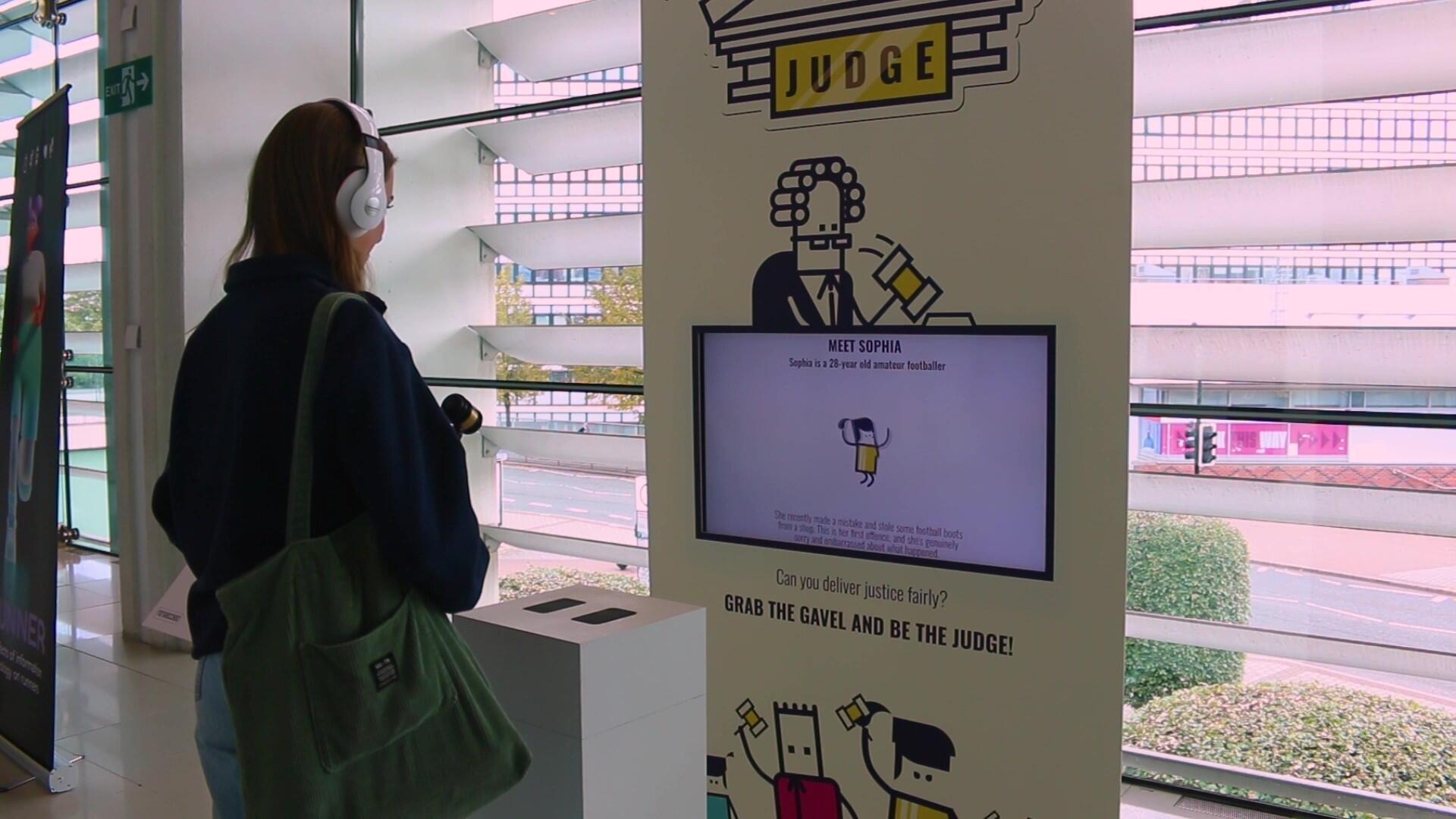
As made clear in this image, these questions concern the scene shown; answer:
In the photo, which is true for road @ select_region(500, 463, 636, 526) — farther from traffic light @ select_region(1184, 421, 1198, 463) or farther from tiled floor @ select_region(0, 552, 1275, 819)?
traffic light @ select_region(1184, 421, 1198, 463)

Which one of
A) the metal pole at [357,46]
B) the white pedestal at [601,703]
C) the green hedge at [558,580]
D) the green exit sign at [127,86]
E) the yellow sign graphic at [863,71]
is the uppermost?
the metal pole at [357,46]

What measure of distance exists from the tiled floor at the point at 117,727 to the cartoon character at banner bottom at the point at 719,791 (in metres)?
1.60

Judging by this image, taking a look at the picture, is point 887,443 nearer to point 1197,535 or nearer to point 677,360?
point 677,360

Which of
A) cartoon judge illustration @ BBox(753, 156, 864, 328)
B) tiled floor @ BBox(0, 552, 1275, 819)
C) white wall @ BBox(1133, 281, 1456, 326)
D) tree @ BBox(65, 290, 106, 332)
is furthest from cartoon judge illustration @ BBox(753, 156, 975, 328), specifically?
tree @ BBox(65, 290, 106, 332)

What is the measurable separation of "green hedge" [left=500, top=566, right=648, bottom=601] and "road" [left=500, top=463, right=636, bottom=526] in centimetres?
27

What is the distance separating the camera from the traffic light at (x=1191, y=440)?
3.10m

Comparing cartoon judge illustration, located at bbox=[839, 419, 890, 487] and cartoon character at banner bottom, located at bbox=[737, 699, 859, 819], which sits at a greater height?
cartoon judge illustration, located at bbox=[839, 419, 890, 487]

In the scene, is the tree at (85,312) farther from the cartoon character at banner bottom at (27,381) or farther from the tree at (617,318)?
the tree at (617,318)

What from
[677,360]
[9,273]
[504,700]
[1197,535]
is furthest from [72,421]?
[1197,535]

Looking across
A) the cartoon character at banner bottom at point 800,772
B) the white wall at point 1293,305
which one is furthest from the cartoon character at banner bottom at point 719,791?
the white wall at point 1293,305

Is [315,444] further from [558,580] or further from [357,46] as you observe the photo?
[357,46]

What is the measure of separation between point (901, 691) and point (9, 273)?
346 centimetres

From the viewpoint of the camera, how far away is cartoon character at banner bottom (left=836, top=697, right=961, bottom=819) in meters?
2.96

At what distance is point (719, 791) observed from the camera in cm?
336
